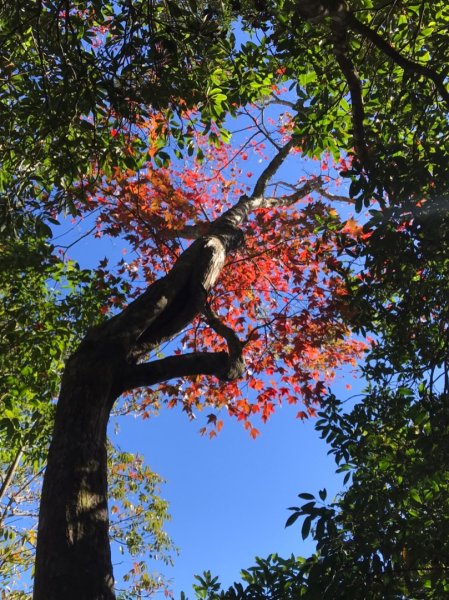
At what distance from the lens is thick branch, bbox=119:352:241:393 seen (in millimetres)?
3727

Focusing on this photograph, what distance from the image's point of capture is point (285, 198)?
8602 millimetres

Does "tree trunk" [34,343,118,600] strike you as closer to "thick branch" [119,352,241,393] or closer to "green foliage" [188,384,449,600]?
"thick branch" [119,352,241,393]

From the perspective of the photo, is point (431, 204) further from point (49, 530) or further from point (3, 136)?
point (3, 136)

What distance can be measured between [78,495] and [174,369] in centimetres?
149

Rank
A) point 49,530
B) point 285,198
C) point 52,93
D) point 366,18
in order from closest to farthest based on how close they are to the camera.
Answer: point 49,530 < point 52,93 < point 366,18 < point 285,198

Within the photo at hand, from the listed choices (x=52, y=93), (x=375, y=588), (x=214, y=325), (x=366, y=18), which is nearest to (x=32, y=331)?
(x=214, y=325)

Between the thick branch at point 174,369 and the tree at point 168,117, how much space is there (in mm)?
12

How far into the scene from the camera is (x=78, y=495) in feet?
9.04

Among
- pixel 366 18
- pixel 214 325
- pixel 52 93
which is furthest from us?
pixel 214 325

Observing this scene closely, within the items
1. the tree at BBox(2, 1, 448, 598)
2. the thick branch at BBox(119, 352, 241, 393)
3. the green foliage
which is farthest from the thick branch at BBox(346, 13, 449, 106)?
the thick branch at BBox(119, 352, 241, 393)

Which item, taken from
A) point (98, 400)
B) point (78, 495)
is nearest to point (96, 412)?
point (98, 400)

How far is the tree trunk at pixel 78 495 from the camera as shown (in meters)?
2.46

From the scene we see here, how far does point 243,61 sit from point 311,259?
134 inches

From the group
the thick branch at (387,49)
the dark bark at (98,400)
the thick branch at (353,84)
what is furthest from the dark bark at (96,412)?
the thick branch at (387,49)
